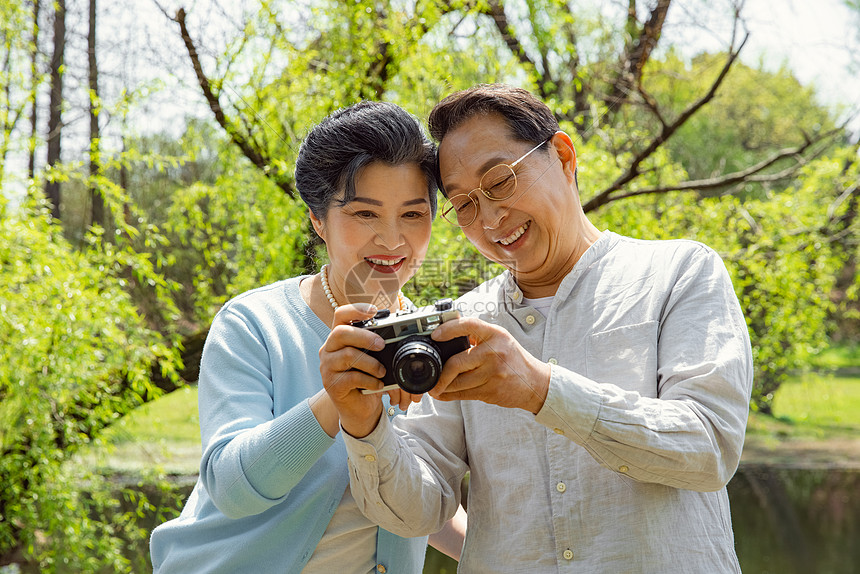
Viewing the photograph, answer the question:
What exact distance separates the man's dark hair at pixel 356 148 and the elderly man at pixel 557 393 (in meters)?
0.06

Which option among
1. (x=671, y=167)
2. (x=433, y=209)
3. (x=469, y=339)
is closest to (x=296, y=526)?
(x=469, y=339)

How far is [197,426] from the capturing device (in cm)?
496

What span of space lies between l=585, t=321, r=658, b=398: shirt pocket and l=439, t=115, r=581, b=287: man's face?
9.4 inches

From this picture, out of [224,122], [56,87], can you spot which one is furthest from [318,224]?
[56,87]

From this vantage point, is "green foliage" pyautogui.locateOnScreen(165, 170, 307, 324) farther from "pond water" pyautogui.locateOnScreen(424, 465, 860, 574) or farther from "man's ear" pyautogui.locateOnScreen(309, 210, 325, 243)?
"pond water" pyautogui.locateOnScreen(424, 465, 860, 574)

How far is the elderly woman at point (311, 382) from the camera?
143 cm

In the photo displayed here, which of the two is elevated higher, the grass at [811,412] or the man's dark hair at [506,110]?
the man's dark hair at [506,110]

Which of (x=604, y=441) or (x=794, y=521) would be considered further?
(x=794, y=521)

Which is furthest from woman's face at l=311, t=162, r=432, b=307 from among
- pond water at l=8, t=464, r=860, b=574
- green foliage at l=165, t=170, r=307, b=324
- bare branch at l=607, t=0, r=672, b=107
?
pond water at l=8, t=464, r=860, b=574

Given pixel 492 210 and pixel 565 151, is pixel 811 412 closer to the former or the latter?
pixel 565 151

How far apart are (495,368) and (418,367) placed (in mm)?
137

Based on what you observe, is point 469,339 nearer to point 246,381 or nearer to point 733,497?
point 246,381

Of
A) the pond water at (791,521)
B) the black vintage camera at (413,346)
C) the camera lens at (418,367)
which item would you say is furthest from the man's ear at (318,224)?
the pond water at (791,521)

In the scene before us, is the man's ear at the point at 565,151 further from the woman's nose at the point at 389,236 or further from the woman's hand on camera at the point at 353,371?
the woman's hand on camera at the point at 353,371
